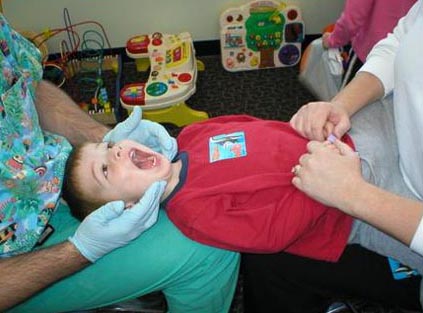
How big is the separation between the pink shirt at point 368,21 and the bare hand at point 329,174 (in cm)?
89

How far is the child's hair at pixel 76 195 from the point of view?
109cm

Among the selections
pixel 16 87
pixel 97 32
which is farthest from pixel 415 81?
pixel 97 32

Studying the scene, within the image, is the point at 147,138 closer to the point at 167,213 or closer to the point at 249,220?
the point at 167,213

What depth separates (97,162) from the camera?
3.63 feet

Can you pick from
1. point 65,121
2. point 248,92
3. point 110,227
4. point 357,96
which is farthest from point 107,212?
point 248,92

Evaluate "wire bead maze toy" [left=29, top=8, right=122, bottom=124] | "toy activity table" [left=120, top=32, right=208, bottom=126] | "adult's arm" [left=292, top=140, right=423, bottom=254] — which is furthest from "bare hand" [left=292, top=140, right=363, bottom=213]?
"wire bead maze toy" [left=29, top=8, right=122, bottom=124]

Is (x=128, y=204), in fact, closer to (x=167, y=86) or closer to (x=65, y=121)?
(x=65, y=121)

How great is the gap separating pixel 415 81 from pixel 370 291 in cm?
50

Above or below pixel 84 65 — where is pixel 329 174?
above

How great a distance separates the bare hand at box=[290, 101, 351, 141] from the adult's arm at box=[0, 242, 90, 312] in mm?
624

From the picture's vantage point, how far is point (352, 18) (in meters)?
1.75

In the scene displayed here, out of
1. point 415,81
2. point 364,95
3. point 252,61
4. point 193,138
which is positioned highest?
point 415,81

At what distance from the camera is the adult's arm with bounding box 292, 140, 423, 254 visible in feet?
2.63

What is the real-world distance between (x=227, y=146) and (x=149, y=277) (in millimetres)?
378
